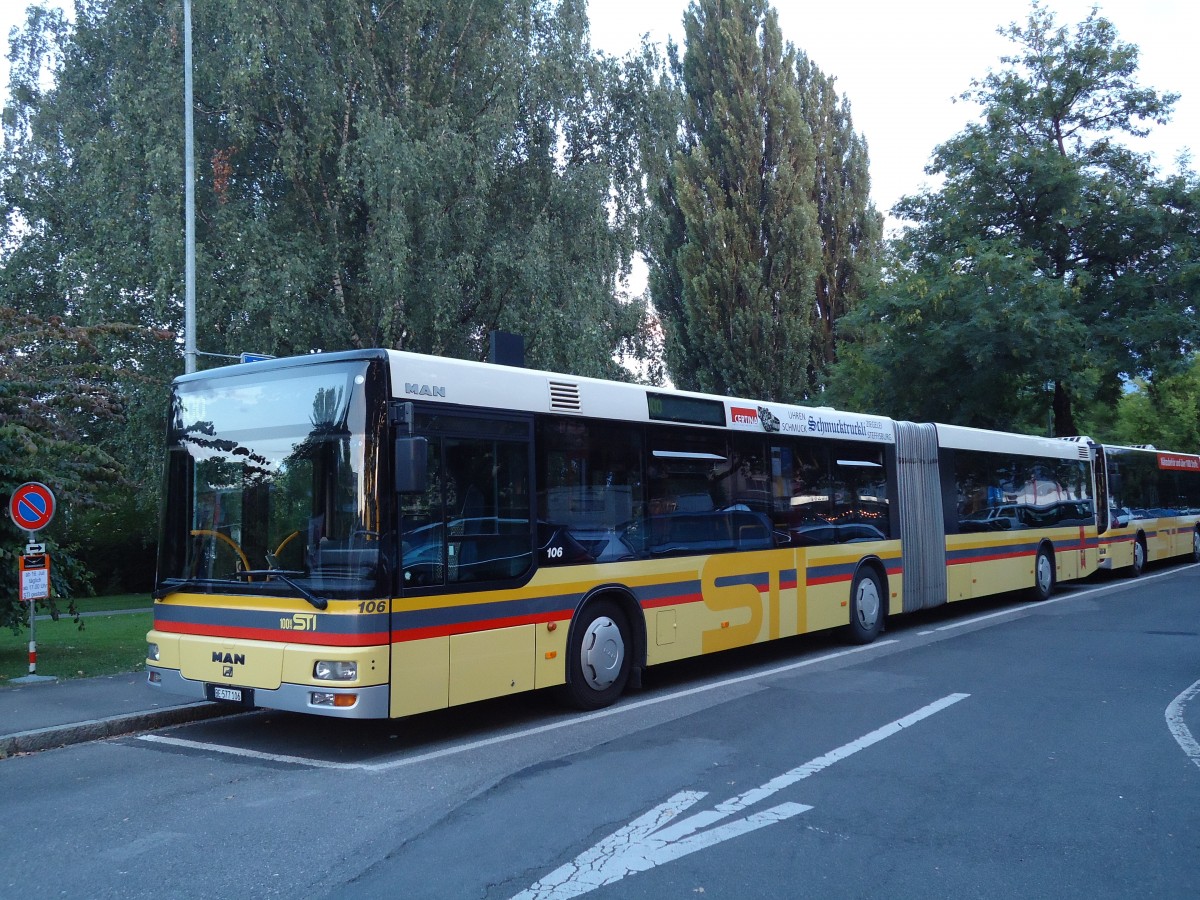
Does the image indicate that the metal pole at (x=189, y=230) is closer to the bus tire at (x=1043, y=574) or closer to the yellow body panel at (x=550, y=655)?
the yellow body panel at (x=550, y=655)

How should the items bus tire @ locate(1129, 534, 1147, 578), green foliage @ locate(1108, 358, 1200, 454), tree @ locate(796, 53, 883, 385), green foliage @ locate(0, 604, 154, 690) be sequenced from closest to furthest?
1. green foliage @ locate(0, 604, 154, 690)
2. bus tire @ locate(1129, 534, 1147, 578)
3. tree @ locate(796, 53, 883, 385)
4. green foliage @ locate(1108, 358, 1200, 454)

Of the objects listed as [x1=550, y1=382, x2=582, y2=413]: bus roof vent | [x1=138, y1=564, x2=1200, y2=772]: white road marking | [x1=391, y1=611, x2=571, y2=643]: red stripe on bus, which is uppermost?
[x1=550, y1=382, x2=582, y2=413]: bus roof vent

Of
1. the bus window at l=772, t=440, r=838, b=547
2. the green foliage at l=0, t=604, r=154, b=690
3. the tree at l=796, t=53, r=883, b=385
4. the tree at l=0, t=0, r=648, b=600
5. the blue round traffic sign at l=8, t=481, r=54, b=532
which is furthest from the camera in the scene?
the tree at l=796, t=53, r=883, b=385

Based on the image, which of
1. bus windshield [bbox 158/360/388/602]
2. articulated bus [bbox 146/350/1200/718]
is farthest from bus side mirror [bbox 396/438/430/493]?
bus windshield [bbox 158/360/388/602]

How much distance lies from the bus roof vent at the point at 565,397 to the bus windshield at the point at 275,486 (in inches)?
79.3

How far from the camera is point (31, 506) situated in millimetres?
10336

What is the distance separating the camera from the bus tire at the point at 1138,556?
78.7 ft

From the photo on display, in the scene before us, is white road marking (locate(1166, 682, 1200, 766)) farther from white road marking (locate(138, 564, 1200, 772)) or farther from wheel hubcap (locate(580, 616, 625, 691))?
wheel hubcap (locate(580, 616, 625, 691))

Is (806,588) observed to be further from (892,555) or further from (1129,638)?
(1129,638)

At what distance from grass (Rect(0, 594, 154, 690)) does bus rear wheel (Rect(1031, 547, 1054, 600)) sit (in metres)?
14.6

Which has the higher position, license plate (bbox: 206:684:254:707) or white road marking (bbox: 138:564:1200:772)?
license plate (bbox: 206:684:254:707)

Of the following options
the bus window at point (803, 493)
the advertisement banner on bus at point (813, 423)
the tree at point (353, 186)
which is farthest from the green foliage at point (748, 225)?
the bus window at point (803, 493)

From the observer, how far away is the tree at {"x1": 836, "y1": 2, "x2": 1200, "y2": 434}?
25109 millimetres

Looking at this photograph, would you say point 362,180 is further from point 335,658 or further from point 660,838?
point 660,838
